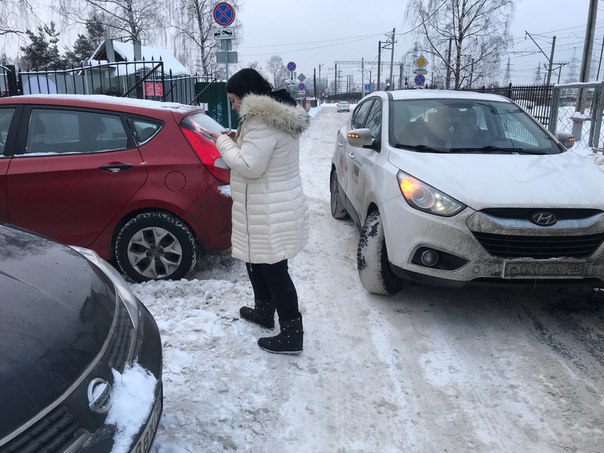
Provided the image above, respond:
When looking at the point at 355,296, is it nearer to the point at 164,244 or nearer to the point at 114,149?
the point at 164,244

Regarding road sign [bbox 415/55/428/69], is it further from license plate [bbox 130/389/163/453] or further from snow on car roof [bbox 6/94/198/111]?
license plate [bbox 130/389/163/453]

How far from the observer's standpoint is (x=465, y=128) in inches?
179

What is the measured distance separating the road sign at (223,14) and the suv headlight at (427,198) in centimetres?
759

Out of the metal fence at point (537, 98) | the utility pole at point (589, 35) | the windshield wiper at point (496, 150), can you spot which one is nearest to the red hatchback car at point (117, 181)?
the windshield wiper at point (496, 150)

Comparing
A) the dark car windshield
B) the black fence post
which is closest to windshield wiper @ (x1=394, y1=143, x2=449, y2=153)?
the dark car windshield

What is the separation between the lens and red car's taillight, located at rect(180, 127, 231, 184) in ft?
13.5

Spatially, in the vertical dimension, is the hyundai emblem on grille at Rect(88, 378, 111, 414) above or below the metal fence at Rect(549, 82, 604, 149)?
below

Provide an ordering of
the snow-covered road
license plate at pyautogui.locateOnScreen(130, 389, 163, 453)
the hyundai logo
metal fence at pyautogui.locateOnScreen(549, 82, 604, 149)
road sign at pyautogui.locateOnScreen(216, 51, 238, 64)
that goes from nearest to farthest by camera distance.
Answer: license plate at pyautogui.locateOnScreen(130, 389, 163, 453)
the snow-covered road
the hyundai logo
metal fence at pyautogui.locateOnScreen(549, 82, 604, 149)
road sign at pyautogui.locateOnScreen(216, 51, 238, 64)

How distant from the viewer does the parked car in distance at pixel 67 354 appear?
1423mm

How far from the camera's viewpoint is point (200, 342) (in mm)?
3301

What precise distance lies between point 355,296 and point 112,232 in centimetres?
208

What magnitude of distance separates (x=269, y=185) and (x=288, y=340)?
3.33 ft

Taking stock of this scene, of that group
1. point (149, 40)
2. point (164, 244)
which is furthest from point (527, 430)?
point (149, 40)

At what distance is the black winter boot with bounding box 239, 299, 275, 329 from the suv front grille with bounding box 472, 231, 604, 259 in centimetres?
148
